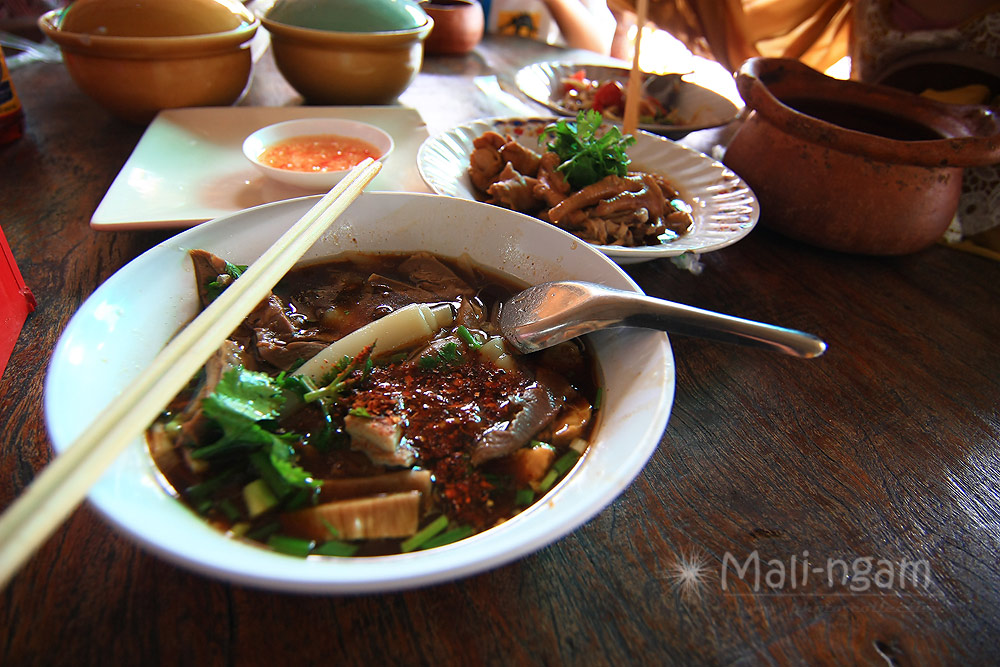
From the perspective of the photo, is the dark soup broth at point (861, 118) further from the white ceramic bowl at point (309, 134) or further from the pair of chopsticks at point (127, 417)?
the pair of chopsticks at point (127, 417)

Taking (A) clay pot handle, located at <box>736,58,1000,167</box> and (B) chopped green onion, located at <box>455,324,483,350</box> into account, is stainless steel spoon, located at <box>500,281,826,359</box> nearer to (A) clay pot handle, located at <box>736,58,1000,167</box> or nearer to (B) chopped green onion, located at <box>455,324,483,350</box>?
(B) chopped green onion, located at <box>455,324,483,350</box>

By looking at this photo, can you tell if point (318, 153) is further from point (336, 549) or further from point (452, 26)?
point (452, 26)

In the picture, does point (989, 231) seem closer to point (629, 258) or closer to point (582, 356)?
point (629, 258)

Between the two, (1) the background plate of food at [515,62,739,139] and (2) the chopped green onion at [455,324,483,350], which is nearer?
(2) the chopped green onion at [455,324,483,350]

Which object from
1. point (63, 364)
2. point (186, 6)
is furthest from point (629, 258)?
point (186, 6)

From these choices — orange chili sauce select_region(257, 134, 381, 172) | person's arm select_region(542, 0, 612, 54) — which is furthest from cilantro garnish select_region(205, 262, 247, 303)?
person's arm select_region(542, 0, 612, 54)

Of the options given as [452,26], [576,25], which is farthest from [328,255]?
[576,25]

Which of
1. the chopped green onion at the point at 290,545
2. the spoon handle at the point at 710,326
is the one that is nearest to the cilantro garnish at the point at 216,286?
the chopped green onion at the point at 290,545
